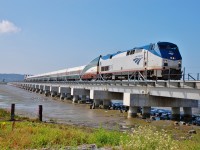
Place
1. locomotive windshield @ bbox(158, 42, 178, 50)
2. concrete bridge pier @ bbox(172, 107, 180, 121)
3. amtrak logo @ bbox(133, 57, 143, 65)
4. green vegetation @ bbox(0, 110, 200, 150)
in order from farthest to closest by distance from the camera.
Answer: amtrak logo @ bbox(133, 57, 143, 65), concrete bridge pier @ bbox(172, 107, 180, 121), locomotive windshield @ bbox(158, 42, 178, 50), green vegetation @ bbox(0, 110, 200, 150)

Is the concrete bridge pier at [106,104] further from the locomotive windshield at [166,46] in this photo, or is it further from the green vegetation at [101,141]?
the green vegetation at [101,141]

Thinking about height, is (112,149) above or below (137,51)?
below

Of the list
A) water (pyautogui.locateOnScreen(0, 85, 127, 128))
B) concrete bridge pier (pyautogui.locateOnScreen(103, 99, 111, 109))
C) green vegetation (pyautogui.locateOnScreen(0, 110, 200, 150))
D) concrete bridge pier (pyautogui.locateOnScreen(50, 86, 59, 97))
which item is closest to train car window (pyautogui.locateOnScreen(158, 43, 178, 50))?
water (pyautogui.locateOnScreen(0, 85, 127, 128))

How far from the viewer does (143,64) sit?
33.2 m

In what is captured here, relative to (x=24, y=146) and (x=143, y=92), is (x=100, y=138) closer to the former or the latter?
(x=24, y=146)

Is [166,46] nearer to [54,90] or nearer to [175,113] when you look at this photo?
[175,113]

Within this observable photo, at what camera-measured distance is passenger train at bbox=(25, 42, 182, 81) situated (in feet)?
97.6

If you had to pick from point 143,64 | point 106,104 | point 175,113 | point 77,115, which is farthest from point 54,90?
point 175,113

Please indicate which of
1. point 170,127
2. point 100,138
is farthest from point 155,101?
point 100,138

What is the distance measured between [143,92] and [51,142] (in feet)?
65.9

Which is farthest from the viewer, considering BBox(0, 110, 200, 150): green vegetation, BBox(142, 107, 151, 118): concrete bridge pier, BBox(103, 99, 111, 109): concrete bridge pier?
BBox(103, 99, 111, 109): concrete bridge pier

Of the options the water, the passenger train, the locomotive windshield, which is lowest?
the water

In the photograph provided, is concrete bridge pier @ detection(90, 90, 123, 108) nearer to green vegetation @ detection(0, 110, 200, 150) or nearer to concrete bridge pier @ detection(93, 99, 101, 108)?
concrete bridge pier @ detection(93, 99, 101, 108)

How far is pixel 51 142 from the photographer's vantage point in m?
12.0
